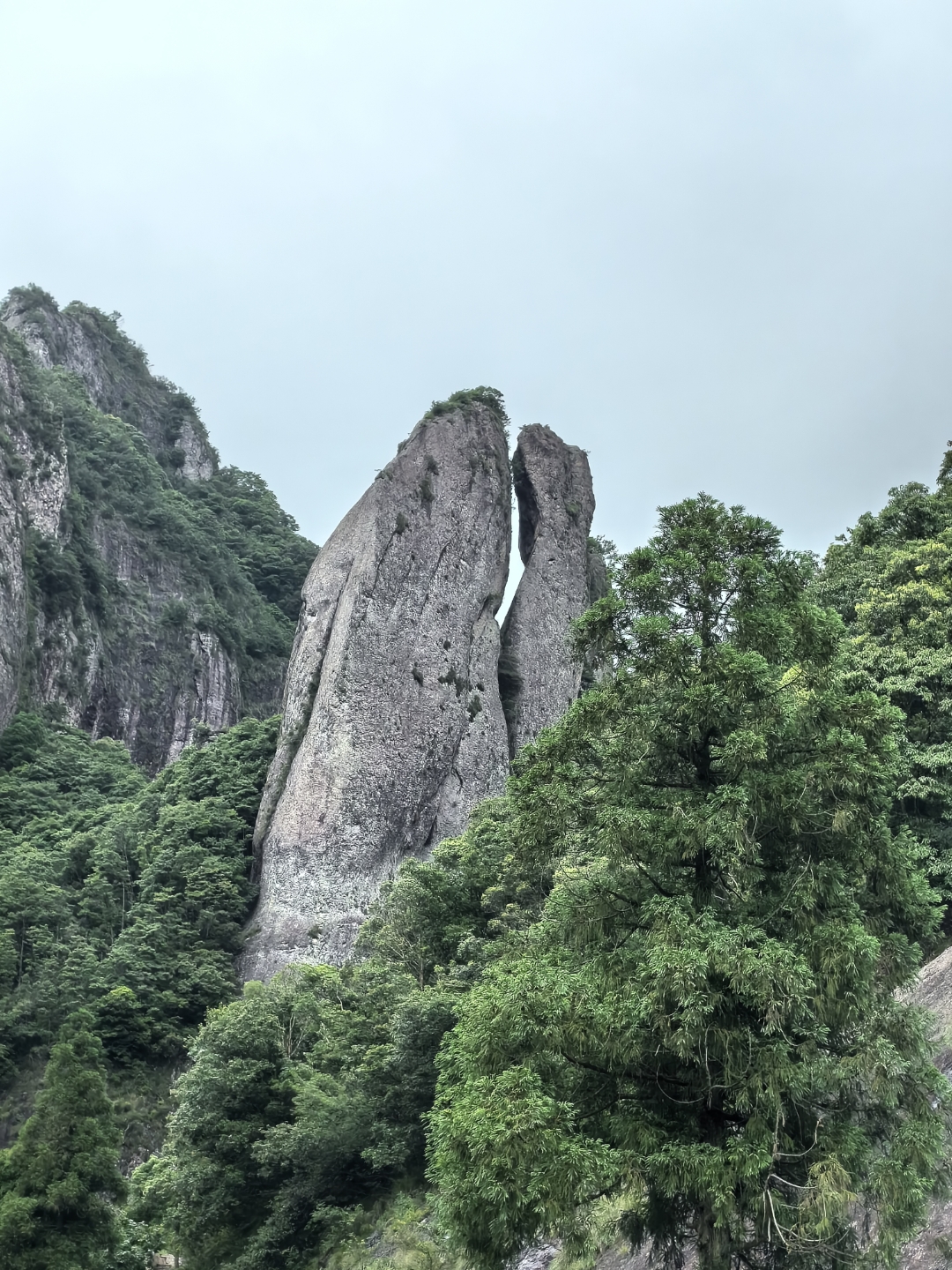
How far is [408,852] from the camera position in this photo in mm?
36219

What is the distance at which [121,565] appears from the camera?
66688mm

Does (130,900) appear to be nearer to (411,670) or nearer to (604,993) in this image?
(411,670)

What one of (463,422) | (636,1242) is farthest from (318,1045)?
(463,422)

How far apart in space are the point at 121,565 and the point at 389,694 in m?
34.5

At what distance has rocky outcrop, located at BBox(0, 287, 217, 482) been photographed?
8650cm

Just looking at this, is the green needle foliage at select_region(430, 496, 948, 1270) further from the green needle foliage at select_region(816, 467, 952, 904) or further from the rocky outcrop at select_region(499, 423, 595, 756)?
the rocky outcrop at select_region(499, 423, 595, 756)

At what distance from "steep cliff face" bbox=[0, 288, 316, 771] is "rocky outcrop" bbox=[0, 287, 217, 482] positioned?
0.68 ft

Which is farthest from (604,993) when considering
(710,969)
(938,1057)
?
(938,1057)

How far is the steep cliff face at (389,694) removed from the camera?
34.5m

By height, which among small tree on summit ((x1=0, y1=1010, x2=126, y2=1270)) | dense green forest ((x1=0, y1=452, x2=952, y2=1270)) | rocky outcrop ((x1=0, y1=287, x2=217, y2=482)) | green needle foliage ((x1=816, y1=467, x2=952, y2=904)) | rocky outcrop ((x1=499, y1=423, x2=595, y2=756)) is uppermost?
rocky outcrop ((x1=0, y1=287, x2=217, y2=482))

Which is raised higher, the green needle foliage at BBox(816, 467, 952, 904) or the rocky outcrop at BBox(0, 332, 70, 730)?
the rocky outcrop at BBox(0, 332, 70, 730)

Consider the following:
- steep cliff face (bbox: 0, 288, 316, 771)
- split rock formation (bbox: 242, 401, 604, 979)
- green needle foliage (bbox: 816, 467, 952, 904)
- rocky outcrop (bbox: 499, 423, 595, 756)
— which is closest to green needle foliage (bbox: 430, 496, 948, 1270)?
green needle foliage (bbox: 816, 467, 952, 904)

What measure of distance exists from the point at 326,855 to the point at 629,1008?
2611 centimetres

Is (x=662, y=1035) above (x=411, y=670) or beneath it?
beneath
